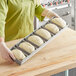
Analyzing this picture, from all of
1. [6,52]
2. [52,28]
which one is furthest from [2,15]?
[52,28]

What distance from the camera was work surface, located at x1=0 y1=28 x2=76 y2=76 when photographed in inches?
53.6

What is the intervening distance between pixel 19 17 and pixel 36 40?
356 mm

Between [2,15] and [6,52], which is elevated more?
[2,15]

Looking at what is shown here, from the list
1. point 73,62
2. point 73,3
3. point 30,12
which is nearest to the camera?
point 73,62

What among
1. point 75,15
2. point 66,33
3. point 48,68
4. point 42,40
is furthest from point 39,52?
point 75,15

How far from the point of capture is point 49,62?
4.76 feet

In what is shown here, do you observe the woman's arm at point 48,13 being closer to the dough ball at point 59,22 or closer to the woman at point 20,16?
the woman at point 20,16

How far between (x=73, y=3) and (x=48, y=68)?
2.28 meters

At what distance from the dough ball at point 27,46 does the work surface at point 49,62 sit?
65mm

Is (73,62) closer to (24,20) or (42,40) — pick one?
(42,40)

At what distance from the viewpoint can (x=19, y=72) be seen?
135cm

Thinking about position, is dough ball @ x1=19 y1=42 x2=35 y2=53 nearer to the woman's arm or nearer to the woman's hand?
the woman's hand

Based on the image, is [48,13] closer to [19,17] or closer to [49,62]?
[19,17]

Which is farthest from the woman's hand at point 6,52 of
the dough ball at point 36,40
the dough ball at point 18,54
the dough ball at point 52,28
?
the dough ball at point 52,28
